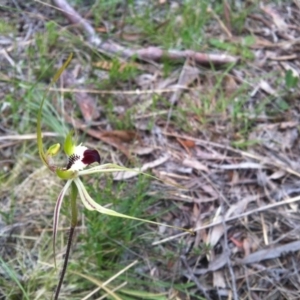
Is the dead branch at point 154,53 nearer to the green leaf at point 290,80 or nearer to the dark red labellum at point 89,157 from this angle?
the green leaf at point 290,80

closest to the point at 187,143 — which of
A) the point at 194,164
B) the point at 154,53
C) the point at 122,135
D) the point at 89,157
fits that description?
the point at 194,164

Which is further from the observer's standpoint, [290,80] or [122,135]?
[290,80]

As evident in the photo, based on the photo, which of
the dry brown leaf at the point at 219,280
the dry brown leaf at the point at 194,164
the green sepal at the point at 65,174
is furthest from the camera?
the dry brown leaf at the point at 194,164

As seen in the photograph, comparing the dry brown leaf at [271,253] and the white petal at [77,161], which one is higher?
the white petal at [77,161]

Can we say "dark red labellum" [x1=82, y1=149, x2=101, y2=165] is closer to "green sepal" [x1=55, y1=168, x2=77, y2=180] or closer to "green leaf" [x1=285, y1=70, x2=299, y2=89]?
"green sepal" [x1=55, y1=168, x2=77, y2=180]

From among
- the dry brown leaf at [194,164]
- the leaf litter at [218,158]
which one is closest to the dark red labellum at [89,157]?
the leaf litter at [218,158]

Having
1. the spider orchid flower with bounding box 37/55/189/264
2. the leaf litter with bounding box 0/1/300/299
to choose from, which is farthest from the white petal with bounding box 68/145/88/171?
the leaf litter with bounding box 0/1/300/299

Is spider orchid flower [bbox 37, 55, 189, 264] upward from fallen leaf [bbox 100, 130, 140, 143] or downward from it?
upward

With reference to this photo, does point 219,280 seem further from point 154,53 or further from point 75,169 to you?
point 154,53

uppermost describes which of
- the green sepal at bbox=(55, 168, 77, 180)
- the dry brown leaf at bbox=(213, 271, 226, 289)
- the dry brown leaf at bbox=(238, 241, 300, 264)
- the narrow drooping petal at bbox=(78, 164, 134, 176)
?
the green sepal at bbox=(55, 168, 77, 180)

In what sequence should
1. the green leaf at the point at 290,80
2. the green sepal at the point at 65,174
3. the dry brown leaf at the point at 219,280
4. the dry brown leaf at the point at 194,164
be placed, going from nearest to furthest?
1. the green sepal at the point at 65,174
2. the dry brown leaf at the point at 219,280
3. the dry brown leaf at the point at 194,164
4. the green leaf at the point at 290,80

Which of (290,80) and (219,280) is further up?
(290,80)
